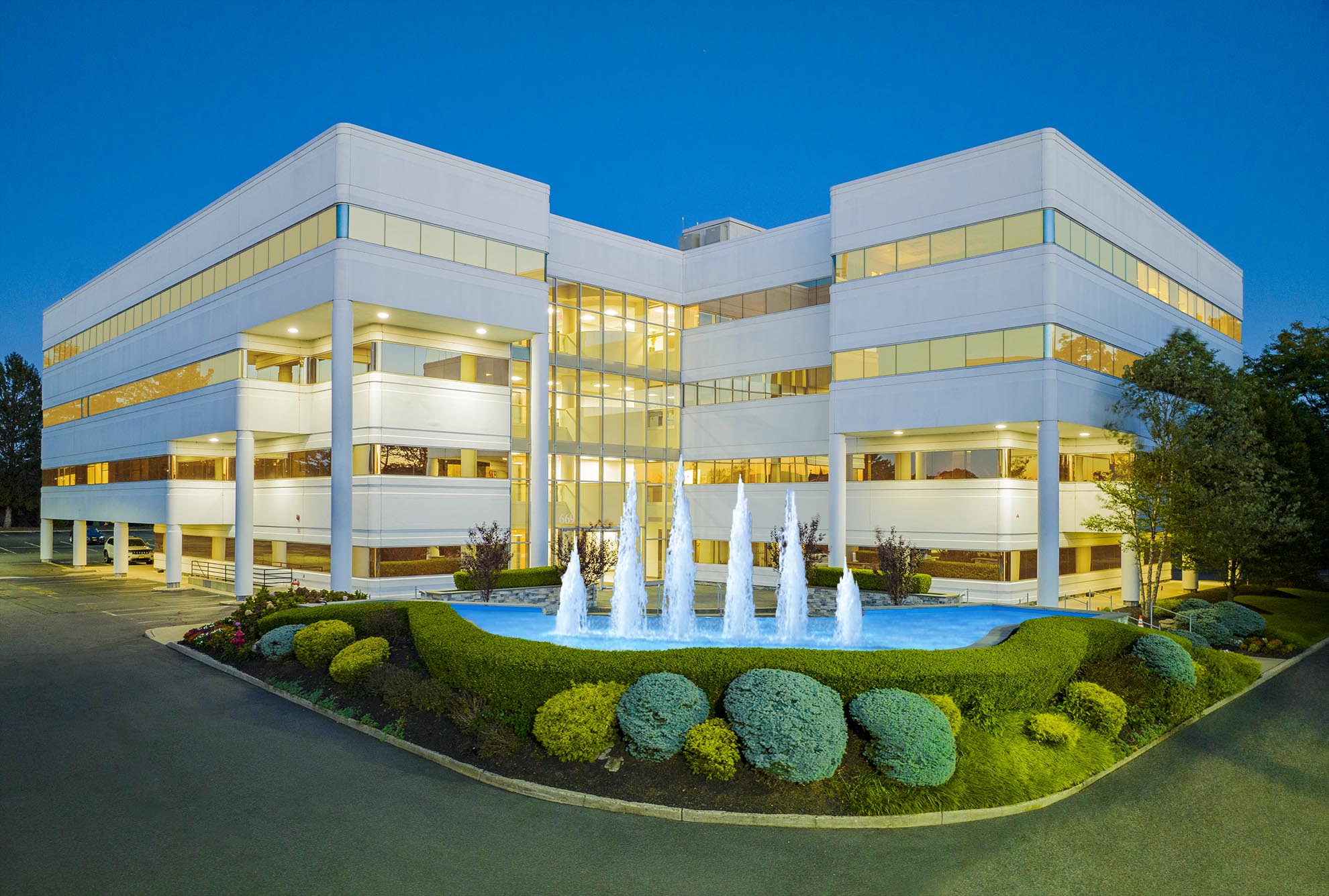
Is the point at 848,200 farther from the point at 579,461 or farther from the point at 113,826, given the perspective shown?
the point at 113,826

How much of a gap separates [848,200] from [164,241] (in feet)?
99.8

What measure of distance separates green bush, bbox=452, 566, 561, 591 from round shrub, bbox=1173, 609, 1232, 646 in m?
19.7

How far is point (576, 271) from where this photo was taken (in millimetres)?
39250

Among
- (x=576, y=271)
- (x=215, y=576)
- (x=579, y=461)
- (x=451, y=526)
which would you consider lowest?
(x=215, y=576)

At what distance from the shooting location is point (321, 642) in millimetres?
17844

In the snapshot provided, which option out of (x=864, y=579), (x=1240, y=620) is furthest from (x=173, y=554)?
(x=1240, y=620)

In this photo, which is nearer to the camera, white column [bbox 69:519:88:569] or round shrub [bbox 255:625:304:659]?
round shrub [bbox 255:625:304:659]

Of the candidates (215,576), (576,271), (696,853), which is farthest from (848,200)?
(215,576)

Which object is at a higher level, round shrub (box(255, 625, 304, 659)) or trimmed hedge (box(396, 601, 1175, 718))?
trimmed hedge (box(396, 601, 1175, 718))

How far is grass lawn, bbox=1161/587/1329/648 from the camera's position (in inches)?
1008

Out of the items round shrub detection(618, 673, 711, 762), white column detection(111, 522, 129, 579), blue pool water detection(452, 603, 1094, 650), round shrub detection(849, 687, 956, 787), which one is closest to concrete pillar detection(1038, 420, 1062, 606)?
blue pool water detection(452, 603, 1094, 650)

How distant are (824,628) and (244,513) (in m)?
23.2

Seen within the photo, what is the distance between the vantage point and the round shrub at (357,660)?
53.2 feet

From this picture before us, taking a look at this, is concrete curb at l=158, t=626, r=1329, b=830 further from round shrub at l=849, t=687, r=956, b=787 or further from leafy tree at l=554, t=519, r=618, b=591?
leafy tree at l=554, t=519, r=618, b=591
